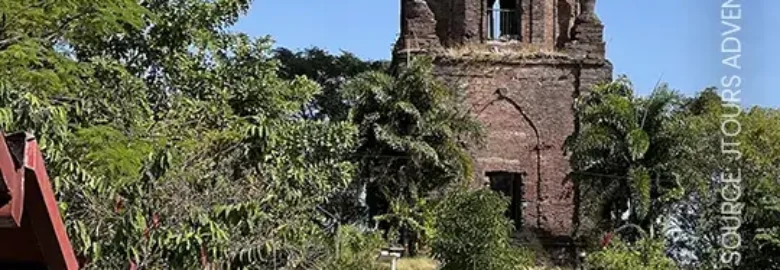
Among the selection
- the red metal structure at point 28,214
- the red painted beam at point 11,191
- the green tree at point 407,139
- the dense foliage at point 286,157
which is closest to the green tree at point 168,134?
the dense foliage at point 286,157

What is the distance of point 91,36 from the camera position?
408 inches

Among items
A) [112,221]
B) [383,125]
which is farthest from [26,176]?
[383,125]

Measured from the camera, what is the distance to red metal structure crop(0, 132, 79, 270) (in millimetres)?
2785

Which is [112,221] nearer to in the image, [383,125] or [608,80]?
[383,125]

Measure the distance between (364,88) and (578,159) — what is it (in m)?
3.65

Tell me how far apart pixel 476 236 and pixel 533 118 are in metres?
6.21

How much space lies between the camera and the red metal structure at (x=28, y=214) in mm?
2785

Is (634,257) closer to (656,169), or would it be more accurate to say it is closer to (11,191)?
(656,169)

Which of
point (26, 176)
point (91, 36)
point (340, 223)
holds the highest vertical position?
point (91, 36)

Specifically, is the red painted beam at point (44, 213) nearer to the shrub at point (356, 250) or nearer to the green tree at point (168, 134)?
the green tree at point (168, 134)

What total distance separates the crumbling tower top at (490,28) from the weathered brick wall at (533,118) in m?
0.40

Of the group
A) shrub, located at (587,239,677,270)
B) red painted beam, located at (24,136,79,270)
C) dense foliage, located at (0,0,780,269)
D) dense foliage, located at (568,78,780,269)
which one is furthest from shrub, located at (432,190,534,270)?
red painted beam, located at (24,136,79,270)

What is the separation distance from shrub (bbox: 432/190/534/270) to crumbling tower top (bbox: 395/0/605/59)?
218 inches

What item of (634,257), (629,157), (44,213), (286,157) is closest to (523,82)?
(629,157)
